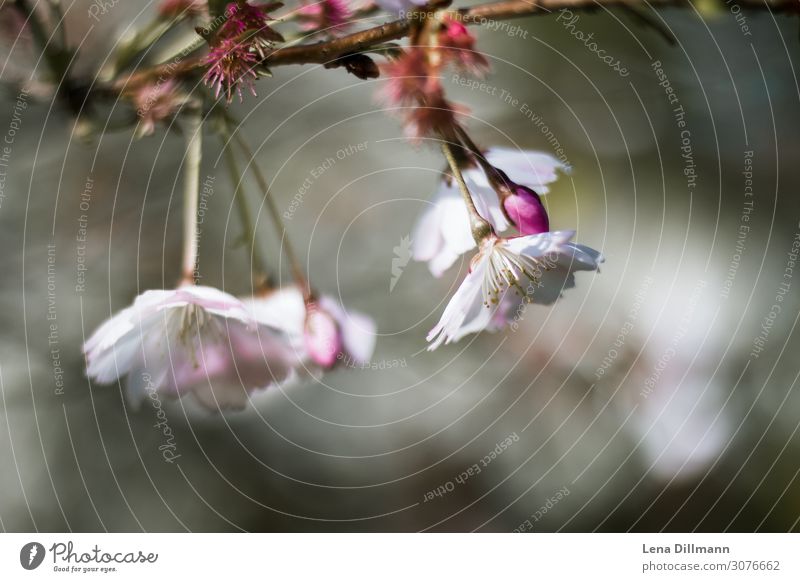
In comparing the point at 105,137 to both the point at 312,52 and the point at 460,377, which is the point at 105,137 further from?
the point at 460,377

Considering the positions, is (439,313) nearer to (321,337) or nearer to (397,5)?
(321,337)

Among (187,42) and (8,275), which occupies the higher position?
(187,42)

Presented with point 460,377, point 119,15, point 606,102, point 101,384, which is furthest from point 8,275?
point 606,102

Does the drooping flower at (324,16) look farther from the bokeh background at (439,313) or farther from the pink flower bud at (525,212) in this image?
the pink flower bud at (525,212)

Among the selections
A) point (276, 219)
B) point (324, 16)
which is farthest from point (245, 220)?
point (324, 16)
